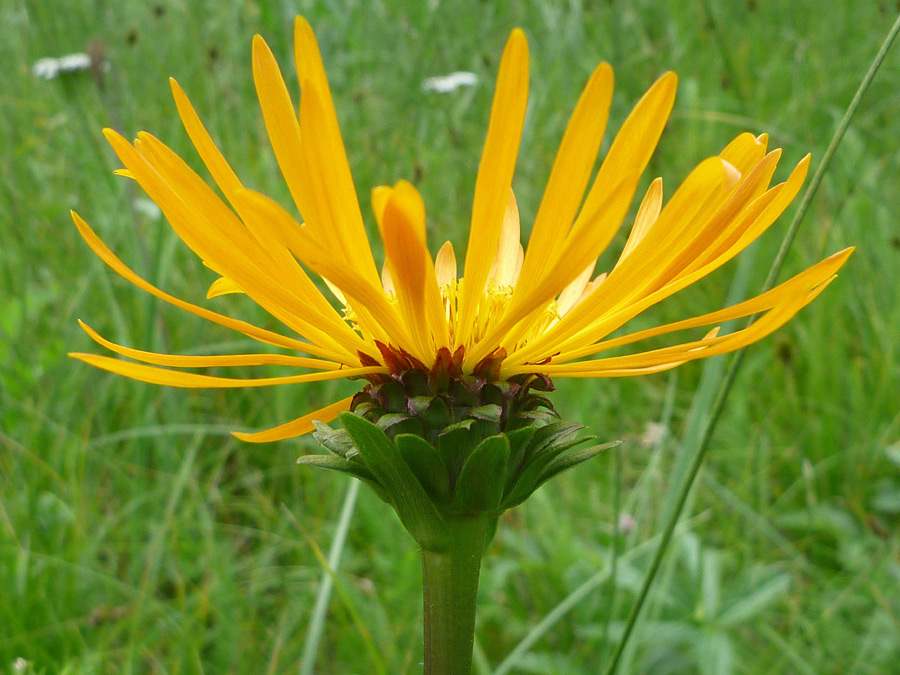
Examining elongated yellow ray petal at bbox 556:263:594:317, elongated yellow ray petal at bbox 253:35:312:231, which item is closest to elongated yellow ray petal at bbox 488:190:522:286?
elongated yellow ray petal at bbox 556:263:594:317

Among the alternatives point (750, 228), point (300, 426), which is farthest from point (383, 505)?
point (750, 228)

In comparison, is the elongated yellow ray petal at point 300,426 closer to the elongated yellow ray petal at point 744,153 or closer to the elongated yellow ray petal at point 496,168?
the elongated yellow ray petal at point 496,168

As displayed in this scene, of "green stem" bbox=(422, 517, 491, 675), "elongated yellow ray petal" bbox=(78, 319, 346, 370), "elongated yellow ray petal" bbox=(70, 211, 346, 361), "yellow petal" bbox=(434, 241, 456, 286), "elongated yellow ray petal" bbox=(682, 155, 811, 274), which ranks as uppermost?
"yellow petal" bbox=(434, 241, 456, 286)

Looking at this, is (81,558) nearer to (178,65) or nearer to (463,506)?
(463,506)

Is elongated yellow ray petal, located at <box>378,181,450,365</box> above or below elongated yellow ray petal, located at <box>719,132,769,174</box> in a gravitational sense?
below

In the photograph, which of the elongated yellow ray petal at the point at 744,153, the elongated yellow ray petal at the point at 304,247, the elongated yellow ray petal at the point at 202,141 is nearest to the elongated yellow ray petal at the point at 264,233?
the elongated yellow ray petal at the point at 202,141

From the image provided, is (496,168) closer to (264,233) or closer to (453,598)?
(264,233)

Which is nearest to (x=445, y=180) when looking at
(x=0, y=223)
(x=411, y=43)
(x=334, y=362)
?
(x=411, y=43)

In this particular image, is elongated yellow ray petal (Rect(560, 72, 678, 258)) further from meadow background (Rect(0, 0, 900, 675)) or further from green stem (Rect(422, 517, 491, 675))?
meadow background (Rect(0, 0, 900, 675))

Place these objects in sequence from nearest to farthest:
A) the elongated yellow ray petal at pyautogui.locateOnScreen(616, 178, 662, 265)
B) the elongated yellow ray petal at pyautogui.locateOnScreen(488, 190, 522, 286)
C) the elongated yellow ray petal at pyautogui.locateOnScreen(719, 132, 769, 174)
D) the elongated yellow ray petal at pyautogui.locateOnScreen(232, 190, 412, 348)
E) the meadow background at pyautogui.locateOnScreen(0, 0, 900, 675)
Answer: the elongated yellow ray petal at pyautogui.locateOnScreen(232, 190, 412, 348)
the elongated yellow ray petal at pyautogui.locateOnScreen(719, 132, 769, 174)
the elongated yellow ray petal at pyautogui.locateOnScreen(616, 178, 662, 265)
the elongated yellow ray petal at pyautogui.locateOnScreen(488, 190, 522, 286)
the meadow background at pyautogui.locateOnScreen(0, 0, 900, 675)

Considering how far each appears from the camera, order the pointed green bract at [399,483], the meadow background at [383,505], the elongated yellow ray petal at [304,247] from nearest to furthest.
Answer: the elongated yellow ray petal at [304,247] → the pointed green bract at [399,483] → the meadow background at [383,505]
